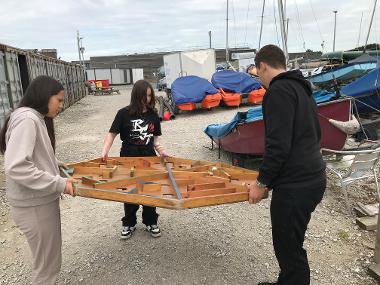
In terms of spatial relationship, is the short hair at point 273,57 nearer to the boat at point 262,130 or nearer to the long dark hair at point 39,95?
the long dark hair at point 39,95

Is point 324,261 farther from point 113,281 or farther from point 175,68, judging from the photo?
point 175,68

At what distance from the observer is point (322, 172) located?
2.98 metres

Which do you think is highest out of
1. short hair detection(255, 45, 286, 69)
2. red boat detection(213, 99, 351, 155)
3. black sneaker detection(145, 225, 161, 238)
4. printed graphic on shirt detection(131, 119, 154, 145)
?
short hair detection(255, 45, 286, 69)

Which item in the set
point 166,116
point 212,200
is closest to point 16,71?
point 166,116

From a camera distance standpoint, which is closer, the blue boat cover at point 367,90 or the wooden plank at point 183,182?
the wooden plank at point 183,182

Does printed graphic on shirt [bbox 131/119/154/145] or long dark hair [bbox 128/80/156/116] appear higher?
long dark hair [bbox 128/80/156/116]

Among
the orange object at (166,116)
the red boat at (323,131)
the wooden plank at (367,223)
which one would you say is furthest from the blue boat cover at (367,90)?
the orange object at (166,116)

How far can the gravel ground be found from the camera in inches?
158

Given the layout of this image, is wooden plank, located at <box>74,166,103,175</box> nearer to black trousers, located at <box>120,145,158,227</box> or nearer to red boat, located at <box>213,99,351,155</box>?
black trousers, located at <box>120,145,158,227</box>

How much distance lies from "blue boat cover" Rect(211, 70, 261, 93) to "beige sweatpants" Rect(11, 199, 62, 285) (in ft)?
52.8

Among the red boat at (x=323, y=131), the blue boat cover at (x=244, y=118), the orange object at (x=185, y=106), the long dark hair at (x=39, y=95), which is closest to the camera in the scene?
the long dark hair at (x=39, y=95)

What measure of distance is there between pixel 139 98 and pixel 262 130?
3597 mm

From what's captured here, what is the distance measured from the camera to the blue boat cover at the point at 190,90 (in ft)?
56.9

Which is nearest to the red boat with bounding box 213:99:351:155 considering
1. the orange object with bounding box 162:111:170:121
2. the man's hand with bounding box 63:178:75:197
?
the man's hand with bounding box 63:178:75:197
